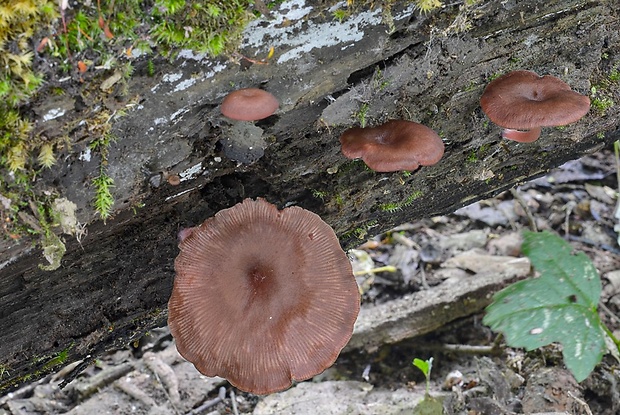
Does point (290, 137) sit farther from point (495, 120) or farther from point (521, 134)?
point (521, 134)

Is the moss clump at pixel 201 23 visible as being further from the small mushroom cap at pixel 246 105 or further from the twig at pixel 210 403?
the twig at pixel 210 403

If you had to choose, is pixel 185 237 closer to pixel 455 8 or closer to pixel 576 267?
pixel 455 8

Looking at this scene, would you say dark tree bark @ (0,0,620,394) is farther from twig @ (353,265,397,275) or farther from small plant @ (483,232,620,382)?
twig @ (353,265,397,275)

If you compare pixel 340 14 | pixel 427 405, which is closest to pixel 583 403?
pixel 427 405

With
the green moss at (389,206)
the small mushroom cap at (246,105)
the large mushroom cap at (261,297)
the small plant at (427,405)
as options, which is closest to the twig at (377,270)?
the small plant at (427,405)

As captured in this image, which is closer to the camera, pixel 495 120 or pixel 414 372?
pixel 495 120
